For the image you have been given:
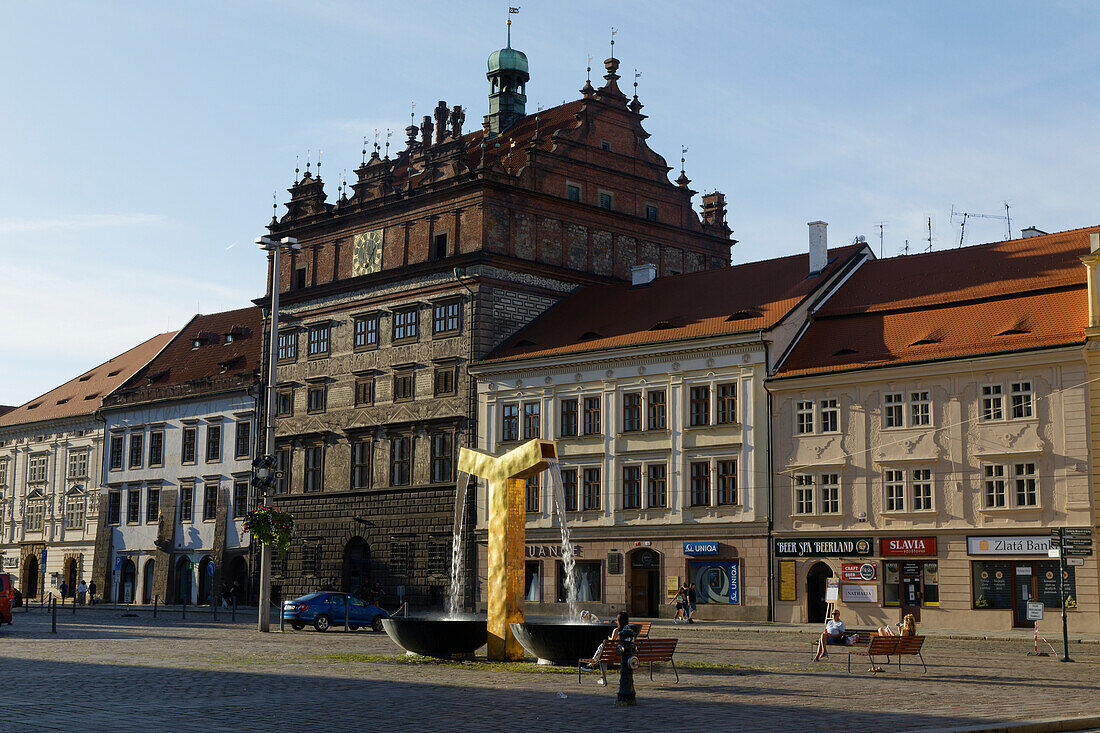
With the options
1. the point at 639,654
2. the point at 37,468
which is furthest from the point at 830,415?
the point at 37,468

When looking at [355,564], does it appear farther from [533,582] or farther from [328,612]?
[328,612]

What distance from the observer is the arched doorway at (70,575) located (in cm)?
7925

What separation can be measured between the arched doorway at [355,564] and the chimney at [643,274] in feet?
58.6

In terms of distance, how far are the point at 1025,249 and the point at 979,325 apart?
5630 millimetres

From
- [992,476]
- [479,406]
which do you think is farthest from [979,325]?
[479,406]

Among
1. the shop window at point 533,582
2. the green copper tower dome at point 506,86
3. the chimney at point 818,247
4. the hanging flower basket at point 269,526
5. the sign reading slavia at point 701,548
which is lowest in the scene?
the shop window at point 533,582

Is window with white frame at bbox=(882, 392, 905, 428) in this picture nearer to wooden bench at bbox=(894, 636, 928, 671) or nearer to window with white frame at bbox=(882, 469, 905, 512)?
window with white frame at bbox=(882, 469, 905, 512)

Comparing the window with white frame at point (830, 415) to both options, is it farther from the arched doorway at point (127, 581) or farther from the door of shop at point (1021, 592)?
the arched doorway at point (127, 581)

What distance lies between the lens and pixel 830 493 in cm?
4847

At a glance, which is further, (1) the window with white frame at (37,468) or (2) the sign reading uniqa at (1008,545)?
(1) the window with white frame at (37,468)

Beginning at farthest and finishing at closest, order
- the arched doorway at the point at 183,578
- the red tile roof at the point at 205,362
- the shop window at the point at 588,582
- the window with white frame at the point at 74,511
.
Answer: the window with white frame at the point at 74,511 → the red tile roof at the point at 205,362 → the arched doorway at the point at 183,578 → the shop window at the point at 588,582

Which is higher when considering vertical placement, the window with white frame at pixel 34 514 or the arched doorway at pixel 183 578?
the window with white frame at pixel 34 514

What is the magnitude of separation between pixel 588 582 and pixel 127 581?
3274cm

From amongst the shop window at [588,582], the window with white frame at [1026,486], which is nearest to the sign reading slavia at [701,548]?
the shop window at [588,582]
